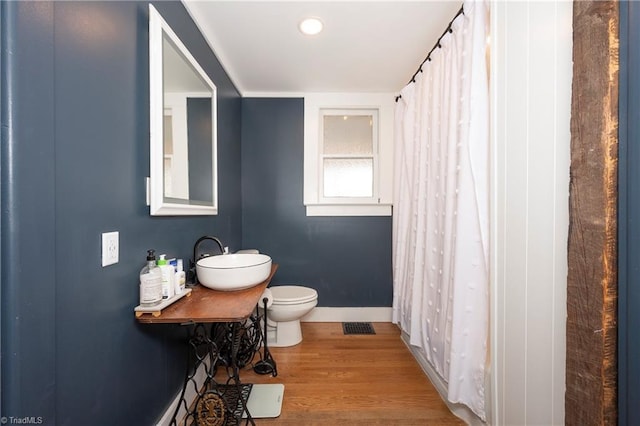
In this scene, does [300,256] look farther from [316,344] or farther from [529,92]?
[529,92]

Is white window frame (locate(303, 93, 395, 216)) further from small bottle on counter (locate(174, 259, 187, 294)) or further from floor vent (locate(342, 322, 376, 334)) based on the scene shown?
small bottle on counter (locate(174, 259, 187, 294))

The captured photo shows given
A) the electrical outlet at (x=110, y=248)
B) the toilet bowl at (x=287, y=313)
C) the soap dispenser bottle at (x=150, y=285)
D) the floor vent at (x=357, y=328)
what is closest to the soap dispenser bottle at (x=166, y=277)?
the soap dispenser bottle at (x=150, y=285)

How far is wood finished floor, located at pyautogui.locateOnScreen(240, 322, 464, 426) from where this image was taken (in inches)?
57.4

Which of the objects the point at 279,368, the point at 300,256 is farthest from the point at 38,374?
the point at 300,256

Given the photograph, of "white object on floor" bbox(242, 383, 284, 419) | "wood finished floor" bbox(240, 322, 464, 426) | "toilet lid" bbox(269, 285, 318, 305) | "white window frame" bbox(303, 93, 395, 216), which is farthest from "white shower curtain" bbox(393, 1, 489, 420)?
"white object on floor" bbox(242, 383, 284, 419)

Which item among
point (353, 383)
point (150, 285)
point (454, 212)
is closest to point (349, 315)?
point (353, 383)

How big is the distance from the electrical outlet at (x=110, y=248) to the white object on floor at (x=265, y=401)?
1.07 meters

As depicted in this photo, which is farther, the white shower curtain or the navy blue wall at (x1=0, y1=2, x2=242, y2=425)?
the white shower curtain

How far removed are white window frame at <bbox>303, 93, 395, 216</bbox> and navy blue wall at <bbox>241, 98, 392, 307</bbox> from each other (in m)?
0.08

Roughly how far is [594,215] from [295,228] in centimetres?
222

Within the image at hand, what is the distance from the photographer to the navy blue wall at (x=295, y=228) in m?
2.69

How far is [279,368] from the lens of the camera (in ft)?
6.26

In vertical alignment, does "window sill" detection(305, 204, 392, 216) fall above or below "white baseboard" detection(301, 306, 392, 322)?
above

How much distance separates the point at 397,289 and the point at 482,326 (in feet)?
3.37
